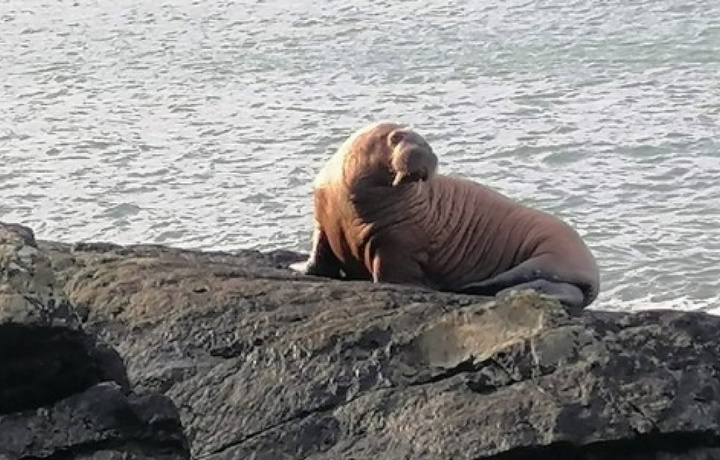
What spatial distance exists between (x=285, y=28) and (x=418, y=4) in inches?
68.0

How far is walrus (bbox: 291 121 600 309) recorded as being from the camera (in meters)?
5.29

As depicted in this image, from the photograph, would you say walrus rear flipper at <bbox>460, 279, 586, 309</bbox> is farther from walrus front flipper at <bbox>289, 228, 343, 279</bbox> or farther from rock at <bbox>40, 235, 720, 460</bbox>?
rock at <bbox>40, 235, 720, 460</bbox>

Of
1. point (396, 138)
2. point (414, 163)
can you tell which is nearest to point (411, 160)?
point (414, 163)

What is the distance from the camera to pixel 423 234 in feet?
17.9

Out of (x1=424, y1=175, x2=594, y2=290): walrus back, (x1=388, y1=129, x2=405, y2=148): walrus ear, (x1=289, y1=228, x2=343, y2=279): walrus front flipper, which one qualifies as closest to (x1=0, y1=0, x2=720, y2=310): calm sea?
(x1=424, y1=175, x2=594, y2=290): walrus back

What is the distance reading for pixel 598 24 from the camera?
14.7m

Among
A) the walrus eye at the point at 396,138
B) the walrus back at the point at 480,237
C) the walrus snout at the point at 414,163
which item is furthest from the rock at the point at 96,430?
the walrus back at the point at 480,237

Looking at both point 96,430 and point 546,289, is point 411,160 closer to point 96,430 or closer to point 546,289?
point 546,289

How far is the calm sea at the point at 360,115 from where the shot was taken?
9.59m

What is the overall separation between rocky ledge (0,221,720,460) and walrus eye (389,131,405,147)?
1255 millimetres

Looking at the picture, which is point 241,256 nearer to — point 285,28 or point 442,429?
point 442,429

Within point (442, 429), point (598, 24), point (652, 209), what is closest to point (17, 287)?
point (442, 429)

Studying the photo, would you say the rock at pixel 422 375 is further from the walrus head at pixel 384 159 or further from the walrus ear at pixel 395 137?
the walrus ear at pixel 395 137

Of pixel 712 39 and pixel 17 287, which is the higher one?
pixel 17 287
